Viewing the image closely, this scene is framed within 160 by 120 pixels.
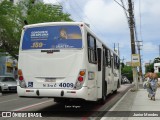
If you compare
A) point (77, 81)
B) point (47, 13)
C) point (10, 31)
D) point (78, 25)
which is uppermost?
point (47, 13)

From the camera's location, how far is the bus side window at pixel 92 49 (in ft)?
47.8

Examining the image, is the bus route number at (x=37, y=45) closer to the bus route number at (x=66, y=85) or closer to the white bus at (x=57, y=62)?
the white bus at (x=57, y=62)

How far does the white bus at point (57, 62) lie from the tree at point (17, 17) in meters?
20.9

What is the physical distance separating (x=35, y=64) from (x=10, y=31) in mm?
27964

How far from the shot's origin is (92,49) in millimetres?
15109

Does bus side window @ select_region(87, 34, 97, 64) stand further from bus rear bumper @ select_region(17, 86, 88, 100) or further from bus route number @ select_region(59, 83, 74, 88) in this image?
bus rear bumper @ select_region(17, 86, 88, 100)

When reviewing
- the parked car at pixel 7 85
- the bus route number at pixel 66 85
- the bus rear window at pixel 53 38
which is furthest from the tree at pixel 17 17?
the bus route number at pixel 66 85

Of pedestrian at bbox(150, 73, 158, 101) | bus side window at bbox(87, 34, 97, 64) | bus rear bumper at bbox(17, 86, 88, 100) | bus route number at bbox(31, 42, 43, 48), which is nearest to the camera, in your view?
bus rear bumper at bbox(17, 86, 88, 100)

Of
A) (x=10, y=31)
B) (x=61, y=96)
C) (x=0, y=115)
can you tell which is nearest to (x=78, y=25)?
(x=61, y=96)

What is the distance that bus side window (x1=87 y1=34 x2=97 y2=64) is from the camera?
14.6 metres

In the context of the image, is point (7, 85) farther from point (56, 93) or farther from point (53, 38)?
point (56, 93)

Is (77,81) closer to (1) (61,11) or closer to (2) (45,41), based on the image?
(2) (45,41)

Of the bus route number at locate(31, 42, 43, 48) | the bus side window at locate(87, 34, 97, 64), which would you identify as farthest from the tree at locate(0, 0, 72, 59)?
the bus route number at locate(31, 42, 43, 48)

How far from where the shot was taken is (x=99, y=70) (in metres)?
16.6
